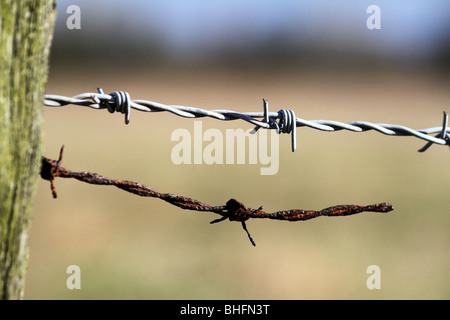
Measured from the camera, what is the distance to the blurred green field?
16.5ft

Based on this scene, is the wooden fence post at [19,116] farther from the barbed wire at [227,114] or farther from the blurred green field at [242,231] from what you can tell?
the blurred green field at [242,231]

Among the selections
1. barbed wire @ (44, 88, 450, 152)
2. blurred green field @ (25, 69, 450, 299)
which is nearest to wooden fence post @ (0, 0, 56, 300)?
barbed wire @ (44, 88, 450, 152)

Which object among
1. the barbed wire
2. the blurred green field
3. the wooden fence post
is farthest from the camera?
the blurred green field

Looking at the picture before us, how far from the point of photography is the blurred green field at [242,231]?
16.5ft

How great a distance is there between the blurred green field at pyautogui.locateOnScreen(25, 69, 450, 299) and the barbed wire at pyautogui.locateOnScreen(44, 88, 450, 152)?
3.28 m

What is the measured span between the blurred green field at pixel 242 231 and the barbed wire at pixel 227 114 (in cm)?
328

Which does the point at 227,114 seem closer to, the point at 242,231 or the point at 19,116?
the point at 19,116

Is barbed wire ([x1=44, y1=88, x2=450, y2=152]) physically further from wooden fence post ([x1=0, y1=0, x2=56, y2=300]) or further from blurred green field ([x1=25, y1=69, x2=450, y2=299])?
blurred green field ([x1=25, y1=69, x2=450, y2=299])

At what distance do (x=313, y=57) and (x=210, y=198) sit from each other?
38568 mm

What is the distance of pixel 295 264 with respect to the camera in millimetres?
5656

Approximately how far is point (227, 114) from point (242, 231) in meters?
5.00
